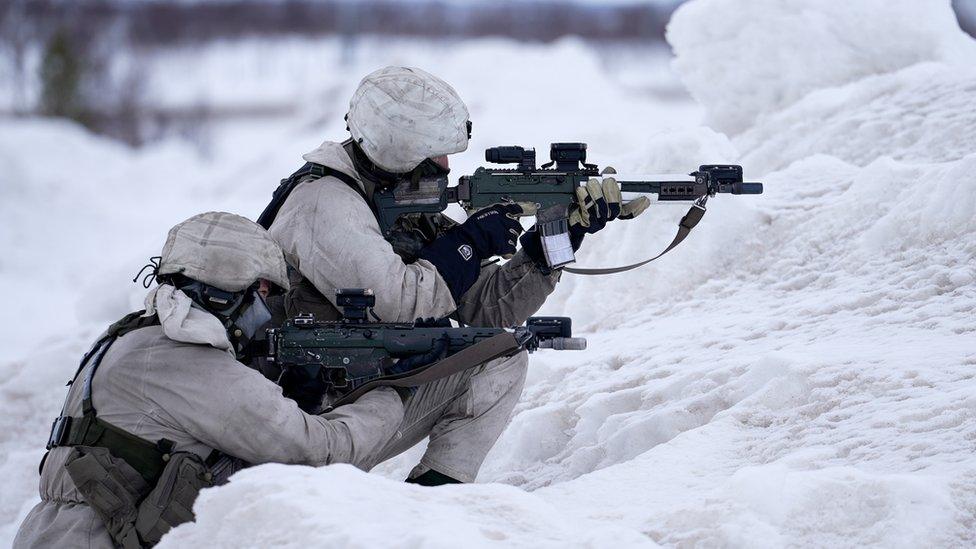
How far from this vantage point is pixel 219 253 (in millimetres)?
3502

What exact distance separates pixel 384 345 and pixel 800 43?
4722mm

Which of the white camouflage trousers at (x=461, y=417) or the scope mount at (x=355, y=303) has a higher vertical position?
the scope mount at (x=355, y=303)

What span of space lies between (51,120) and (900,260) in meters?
25.4

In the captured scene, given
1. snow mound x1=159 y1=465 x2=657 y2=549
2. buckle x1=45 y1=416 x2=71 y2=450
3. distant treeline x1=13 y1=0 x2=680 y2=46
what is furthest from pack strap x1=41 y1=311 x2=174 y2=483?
distant treeline x1=13 y1=0 x2=680 y2=46

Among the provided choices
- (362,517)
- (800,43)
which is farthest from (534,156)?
(800,43)

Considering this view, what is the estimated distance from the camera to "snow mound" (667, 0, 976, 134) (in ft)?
25.0

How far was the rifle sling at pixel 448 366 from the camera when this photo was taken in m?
3.82

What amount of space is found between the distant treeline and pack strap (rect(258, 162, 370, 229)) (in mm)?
27546

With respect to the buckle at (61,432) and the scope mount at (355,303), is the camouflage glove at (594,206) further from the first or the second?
the buckle at (61,432)

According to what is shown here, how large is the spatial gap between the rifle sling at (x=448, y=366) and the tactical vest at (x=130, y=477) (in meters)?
0.59

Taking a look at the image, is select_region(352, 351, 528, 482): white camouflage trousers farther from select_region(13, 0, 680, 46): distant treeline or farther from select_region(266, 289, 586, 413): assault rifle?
select_region(13, 0, 680, 46): distant treeline

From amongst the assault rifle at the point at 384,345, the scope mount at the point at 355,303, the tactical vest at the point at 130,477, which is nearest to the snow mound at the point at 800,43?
the assault rifle at the point at 384,345

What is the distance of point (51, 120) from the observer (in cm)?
2775

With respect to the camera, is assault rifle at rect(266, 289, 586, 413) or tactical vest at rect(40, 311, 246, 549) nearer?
tactical vest at rect(40, 311, 246, 549)
